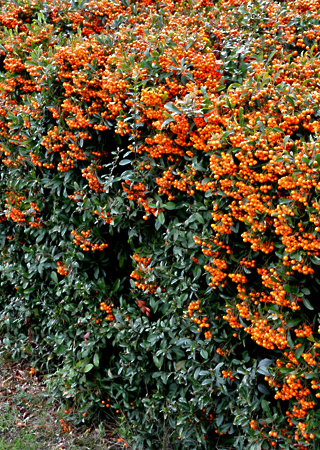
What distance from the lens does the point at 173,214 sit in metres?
3.47

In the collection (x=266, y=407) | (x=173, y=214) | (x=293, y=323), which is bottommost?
(x=266, y=407)

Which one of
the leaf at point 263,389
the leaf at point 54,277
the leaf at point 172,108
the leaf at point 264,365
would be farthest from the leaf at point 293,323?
the leaf at point 54,277

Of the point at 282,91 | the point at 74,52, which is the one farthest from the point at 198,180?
the point at 74,52

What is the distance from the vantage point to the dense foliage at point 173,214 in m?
2.74

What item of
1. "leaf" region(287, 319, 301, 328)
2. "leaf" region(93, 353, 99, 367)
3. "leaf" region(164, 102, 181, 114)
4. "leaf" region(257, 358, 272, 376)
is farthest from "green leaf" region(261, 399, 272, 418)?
"leaf" region(164, 102, 181, 114)

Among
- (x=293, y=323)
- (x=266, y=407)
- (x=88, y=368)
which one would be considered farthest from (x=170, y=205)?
(x=88, y=368)

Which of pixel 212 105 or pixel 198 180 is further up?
pixel 212 105

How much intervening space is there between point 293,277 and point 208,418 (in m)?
1.32

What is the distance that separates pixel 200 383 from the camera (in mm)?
3309

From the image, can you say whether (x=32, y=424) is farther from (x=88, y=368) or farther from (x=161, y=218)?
(x=161, y=218)

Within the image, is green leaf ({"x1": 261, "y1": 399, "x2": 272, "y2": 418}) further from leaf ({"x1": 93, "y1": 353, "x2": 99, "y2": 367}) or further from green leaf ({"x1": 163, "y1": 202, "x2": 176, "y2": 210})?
leaf ({"x1": 93, "y1": 353, "x2": 99, "y2": 367})

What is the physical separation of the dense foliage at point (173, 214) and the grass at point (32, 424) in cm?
17

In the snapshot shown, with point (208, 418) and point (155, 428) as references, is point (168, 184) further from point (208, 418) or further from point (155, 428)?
point (155, 428)

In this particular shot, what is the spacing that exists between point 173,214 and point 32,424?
7.58 ft
